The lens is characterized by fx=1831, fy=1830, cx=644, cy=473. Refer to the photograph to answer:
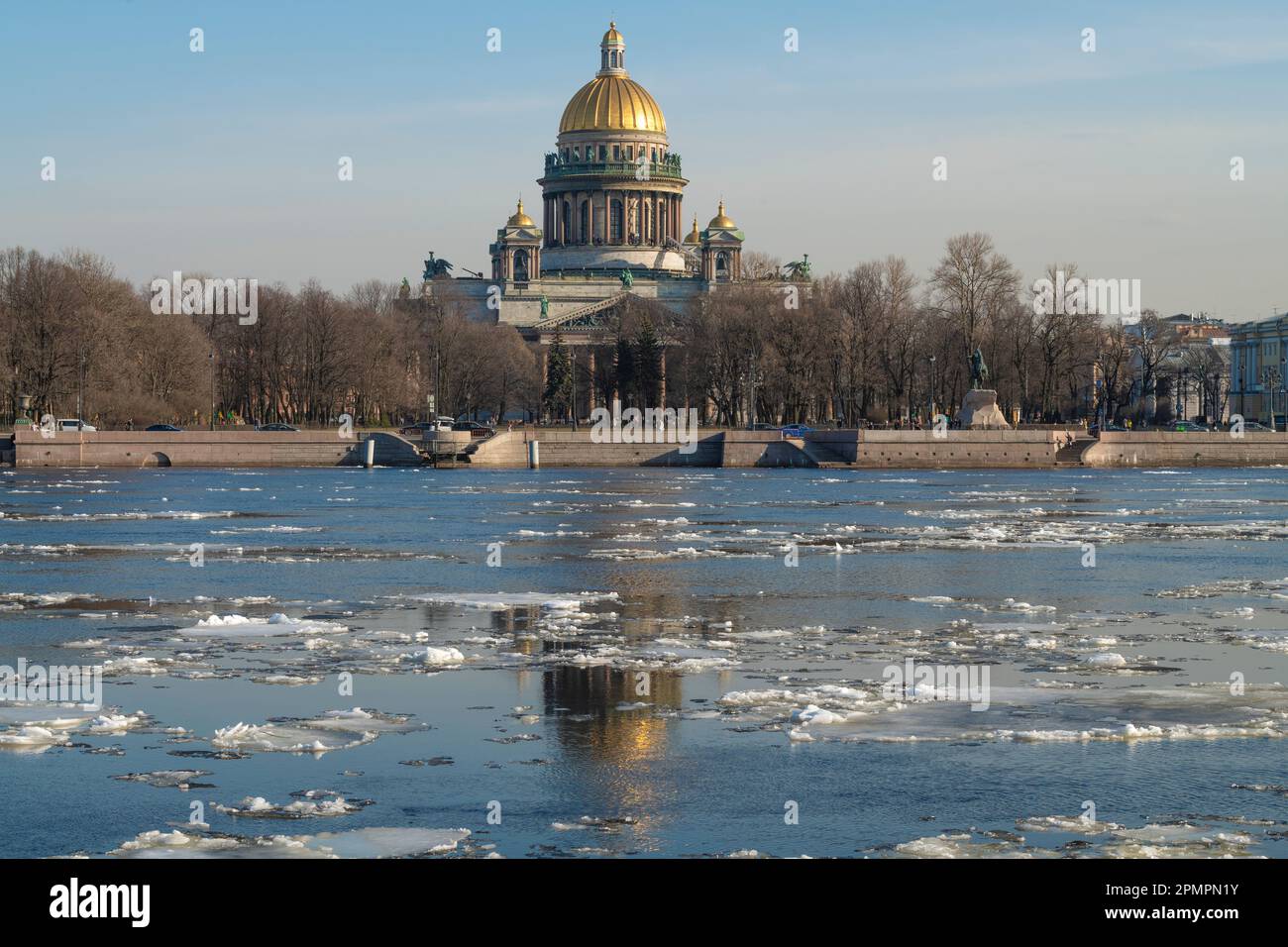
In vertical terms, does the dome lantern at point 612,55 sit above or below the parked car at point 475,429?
above

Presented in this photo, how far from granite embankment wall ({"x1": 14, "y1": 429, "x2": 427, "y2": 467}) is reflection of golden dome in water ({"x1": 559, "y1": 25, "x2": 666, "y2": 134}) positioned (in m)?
71.8

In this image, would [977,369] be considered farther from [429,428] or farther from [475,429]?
[475,429]

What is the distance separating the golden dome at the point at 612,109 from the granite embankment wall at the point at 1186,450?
73404 millimetres

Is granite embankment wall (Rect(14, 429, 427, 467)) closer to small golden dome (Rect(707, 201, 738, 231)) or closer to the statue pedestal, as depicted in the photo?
the statue pedestal

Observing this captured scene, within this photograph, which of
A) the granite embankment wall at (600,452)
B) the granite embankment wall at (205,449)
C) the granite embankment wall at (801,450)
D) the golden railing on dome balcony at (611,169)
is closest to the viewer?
the granite embankment wall at (205,449)

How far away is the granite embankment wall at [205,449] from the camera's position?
274 feet

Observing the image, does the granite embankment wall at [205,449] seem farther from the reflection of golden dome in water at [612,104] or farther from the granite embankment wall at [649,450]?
the reflection of golden dome in water at [612,104]

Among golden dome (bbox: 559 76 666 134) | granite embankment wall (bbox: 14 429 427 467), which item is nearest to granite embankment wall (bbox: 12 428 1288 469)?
granite embankment wall (bbox: 14 429 427 467)

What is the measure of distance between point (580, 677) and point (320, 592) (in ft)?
32.4

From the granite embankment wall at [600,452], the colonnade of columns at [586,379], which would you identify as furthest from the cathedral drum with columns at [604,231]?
the granite embankment wall at [600,452]

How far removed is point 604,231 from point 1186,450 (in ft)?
254
